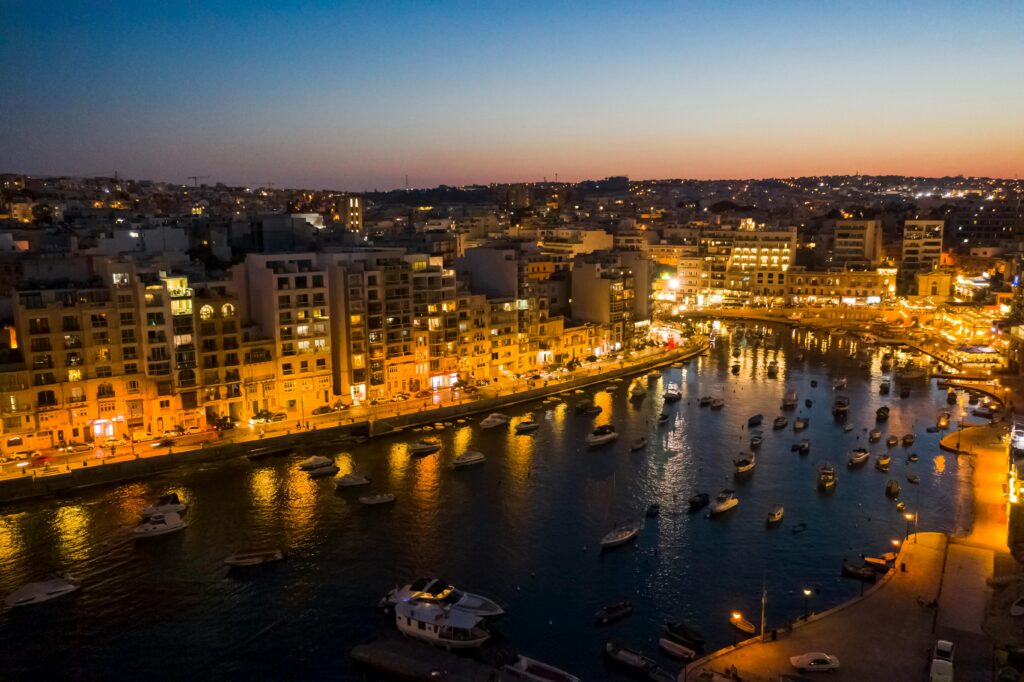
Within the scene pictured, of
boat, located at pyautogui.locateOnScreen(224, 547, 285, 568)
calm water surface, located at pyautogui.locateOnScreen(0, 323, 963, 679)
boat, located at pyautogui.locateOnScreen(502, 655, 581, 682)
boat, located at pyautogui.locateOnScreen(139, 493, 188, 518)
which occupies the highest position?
boat, located at pyautogui.locateOnScreen(139, 493, 188, 518)

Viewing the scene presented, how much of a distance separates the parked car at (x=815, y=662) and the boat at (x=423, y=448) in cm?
1781

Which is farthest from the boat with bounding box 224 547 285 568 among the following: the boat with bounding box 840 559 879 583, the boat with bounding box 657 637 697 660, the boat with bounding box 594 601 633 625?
the boat with bounding box 840 559 879 583

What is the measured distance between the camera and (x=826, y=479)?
90.5ft

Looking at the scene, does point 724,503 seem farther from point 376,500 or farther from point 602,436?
point 376,500

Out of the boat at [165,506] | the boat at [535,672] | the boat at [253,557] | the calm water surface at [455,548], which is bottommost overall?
the calm water surface at [455,548]

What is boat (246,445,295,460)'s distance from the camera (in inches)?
1193

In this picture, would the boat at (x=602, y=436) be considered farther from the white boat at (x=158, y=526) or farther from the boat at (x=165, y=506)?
the white boat at (x=158, y=526)

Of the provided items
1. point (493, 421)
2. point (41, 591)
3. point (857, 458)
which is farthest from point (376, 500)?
point (857, 458)

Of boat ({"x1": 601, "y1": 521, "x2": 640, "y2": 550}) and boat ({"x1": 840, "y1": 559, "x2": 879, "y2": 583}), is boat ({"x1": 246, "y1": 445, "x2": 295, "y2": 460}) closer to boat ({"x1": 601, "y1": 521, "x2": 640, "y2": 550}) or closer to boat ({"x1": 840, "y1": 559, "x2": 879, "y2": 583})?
boat ({"x1": 601, "y1": 521, "x2": 640, "y2": 550})

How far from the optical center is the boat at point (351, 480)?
27297mm

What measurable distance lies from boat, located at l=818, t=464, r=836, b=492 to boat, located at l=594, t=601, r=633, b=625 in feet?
37.3

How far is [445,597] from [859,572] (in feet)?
34.9

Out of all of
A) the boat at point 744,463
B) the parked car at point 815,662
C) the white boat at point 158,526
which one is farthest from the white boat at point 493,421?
the parked car at point 815,662

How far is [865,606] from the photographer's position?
60.5ft
